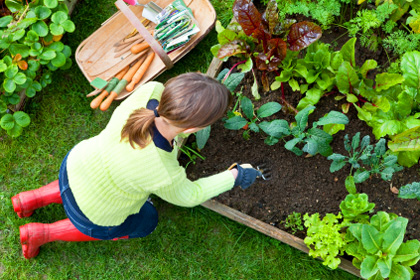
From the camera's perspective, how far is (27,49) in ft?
10.2

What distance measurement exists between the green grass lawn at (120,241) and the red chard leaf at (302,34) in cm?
79

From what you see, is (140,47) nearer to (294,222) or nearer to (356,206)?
(294,222)

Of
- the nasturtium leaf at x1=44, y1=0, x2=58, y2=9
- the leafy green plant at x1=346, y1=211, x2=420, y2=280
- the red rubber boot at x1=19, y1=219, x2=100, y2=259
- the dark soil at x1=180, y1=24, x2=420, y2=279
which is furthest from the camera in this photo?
the nasturtium leaf at x1=44, y1=0, x2=58, y2=9

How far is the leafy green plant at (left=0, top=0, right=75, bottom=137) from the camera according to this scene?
304 cm

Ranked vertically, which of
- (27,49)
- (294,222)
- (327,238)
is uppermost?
(27,49)

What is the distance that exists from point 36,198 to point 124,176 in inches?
45.9

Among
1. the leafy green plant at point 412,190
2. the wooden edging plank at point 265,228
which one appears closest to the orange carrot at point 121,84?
the wooden edging plank at point 265,228

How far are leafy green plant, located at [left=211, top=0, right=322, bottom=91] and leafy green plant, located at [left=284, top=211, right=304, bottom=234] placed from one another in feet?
2.70

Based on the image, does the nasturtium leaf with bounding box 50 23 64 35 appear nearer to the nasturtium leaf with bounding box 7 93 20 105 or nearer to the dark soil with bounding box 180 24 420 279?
the nasturtium leaf with bounding box 7 93 20 105

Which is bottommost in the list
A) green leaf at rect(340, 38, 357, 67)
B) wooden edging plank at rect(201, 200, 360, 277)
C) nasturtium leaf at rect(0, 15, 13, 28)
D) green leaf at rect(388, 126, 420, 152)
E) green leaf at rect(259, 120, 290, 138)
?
wooden edging plank at rect(201, 200, 360, 277)

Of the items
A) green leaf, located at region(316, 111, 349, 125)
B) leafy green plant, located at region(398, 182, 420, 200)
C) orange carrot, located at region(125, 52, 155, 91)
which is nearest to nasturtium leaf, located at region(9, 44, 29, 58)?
orange carrot, located at region(125, 52, 155, 91)

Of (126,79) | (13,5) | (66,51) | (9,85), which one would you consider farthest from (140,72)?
(13,5)

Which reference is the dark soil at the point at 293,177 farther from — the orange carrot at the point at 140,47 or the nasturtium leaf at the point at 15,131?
the nasturtium leaf at the point at 15,131

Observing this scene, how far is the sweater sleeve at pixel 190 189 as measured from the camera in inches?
87.9
